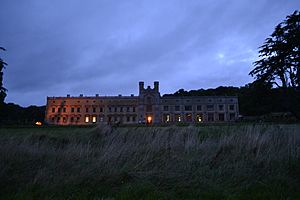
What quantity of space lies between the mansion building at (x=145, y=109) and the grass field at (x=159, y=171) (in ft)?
199

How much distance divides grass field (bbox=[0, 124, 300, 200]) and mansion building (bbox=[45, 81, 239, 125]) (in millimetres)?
60606

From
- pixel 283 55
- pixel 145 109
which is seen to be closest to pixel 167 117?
pixel 145 109

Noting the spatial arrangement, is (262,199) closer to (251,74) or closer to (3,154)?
(3,154)

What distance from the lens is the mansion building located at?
220 feet

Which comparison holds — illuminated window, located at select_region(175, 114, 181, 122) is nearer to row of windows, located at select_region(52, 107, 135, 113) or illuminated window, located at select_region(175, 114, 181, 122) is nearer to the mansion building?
the mansion building

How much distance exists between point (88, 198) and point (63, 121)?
7260 centimetres

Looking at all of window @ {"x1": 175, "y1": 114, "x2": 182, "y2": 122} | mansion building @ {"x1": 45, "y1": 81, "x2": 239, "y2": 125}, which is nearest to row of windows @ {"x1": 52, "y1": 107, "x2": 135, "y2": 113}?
mansion building @ {"x1": 45, "y1": 81, "x2": 239, "y2": 125}

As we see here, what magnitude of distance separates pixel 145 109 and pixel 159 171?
63.6 m

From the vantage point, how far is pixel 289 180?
11.6 feet

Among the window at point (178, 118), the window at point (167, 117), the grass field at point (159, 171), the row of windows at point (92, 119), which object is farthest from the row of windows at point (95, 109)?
the grass field at point (159, 171)

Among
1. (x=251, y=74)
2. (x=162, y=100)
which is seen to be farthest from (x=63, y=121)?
(x=251, y=74)

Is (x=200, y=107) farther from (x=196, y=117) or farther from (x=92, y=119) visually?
(x=92, y=119)

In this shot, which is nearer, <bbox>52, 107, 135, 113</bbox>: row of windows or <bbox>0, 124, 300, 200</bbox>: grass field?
<bbox>0, 124, 300, 200</bbox>: grass field

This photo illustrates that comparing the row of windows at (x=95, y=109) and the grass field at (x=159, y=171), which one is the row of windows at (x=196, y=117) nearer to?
the row of windows at (x=95, y=109)
